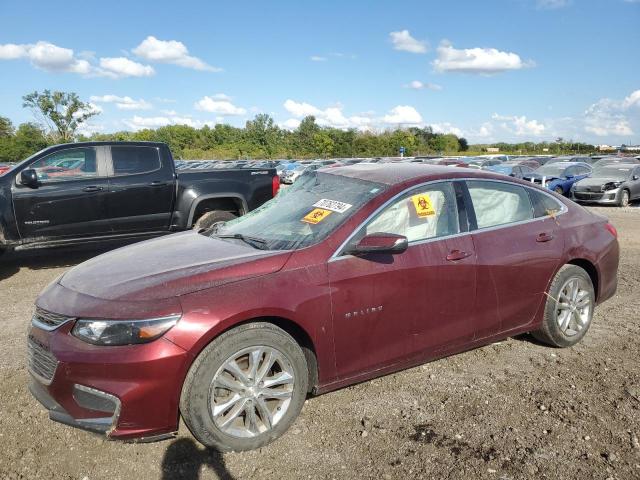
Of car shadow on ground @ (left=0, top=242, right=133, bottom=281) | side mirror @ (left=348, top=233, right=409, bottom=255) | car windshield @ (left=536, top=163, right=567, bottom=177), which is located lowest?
car shadow on ground @ (left=0, top=242, right=133, bottom=281)

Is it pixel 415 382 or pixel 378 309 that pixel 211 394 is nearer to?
pixel 378 309

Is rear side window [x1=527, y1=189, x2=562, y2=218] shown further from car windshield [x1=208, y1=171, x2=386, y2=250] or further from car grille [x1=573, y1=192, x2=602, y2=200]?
car grille [x1=573, y1=192, x2=602, y2=200]

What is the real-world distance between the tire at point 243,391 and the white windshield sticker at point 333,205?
1.00 m

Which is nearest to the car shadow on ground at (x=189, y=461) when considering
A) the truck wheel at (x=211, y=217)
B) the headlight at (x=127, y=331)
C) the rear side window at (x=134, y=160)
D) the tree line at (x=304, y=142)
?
the headlight at (x=127, y=331)

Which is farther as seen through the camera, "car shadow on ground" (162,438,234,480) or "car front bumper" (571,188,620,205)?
"car front bumper" (571,188,620,205)

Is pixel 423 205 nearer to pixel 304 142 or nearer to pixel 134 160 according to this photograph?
pixel 134 160

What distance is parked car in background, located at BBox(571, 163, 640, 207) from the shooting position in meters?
17.5

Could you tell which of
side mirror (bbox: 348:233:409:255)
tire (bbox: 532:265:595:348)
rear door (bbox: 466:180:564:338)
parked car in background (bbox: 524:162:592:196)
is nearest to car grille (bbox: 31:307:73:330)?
side mirror (bbox: 348:233:409:255)

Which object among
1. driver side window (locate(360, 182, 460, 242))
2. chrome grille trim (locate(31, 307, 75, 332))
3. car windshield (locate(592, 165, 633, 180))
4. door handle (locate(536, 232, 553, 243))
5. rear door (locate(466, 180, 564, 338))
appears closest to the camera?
chrome grille trim (locate(31, 307, 75, 332))

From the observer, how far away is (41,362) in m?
2.99

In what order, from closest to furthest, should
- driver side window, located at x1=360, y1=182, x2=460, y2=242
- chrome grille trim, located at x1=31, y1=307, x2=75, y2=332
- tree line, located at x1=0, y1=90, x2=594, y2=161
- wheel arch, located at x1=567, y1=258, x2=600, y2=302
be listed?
chrome grille trim, located at x1=31, y1=307, x2=75, y2=332 → driver side window, located at x1=360, y1=182, x2=460, y2=242 → wheel arch, located at x1=567, y1=258, x2=600, y2=302 → tree line, located at x1=0, y1=90, x2=594, y2=161

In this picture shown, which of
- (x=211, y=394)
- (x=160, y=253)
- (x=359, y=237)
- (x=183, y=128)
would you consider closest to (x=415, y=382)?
(x=359, y=237)

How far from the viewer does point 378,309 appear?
11.3ft

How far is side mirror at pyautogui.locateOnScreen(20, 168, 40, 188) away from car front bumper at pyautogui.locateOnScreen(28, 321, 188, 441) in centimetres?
497
